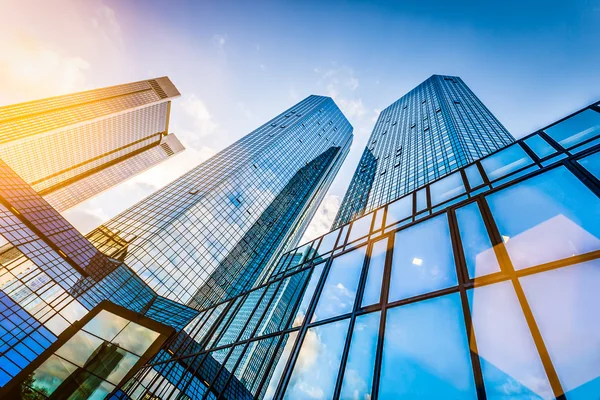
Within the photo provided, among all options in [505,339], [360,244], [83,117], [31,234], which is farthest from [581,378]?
[83,117]

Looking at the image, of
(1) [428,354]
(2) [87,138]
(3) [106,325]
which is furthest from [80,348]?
(2) [87,138]

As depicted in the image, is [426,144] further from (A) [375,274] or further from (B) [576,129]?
(A) [375,274]

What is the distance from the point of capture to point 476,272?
555cm

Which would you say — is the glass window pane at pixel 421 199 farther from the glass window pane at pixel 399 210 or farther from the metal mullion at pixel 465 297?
the metal mullion at pixel 465 297

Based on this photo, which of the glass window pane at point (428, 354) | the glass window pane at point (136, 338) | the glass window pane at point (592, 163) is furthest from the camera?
the glass window pane at point (136, 338)

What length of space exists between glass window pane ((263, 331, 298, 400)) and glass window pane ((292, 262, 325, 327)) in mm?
492

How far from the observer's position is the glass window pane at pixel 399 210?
1041cm

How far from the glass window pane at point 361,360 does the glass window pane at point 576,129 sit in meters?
7.38

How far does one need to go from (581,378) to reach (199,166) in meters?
101

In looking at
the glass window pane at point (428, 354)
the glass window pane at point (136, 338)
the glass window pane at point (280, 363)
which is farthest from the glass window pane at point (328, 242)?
the glass window pane at point (136, 338)

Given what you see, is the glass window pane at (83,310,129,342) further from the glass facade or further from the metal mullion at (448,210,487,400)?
the metal mullion at (448,210,487,400)

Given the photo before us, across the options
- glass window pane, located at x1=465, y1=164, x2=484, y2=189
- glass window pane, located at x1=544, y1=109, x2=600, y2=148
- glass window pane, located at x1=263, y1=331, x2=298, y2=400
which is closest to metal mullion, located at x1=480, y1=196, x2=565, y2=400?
glass window pane, located at x1=465, y1=164, x2=484, y2=189

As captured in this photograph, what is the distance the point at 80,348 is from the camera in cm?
1398

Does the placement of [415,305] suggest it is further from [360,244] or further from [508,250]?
[360,244]
